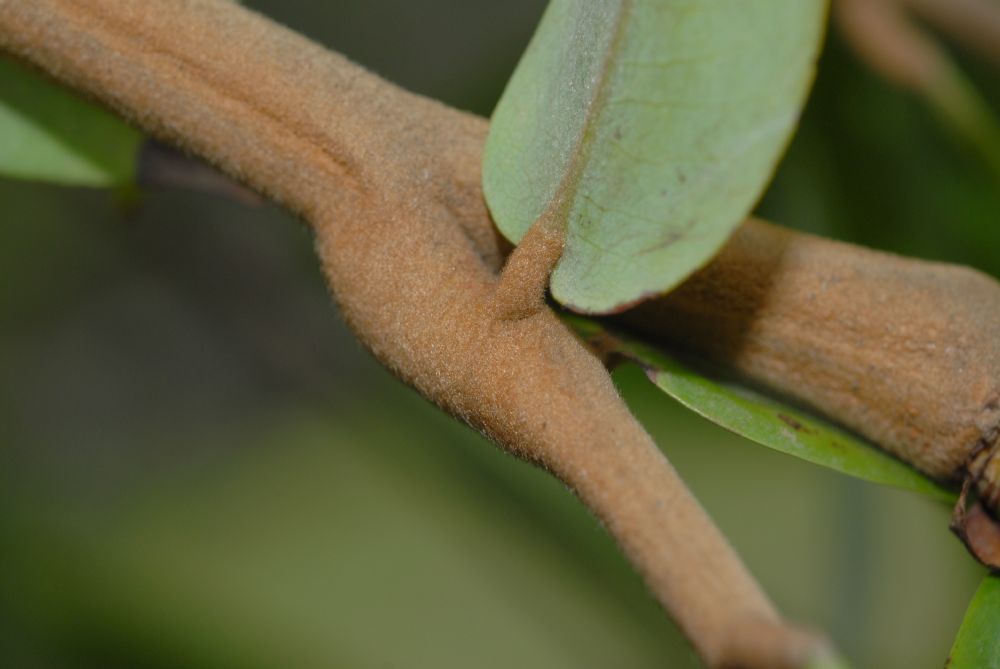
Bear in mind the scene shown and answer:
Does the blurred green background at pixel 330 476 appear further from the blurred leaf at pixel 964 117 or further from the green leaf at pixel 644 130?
the green leaf at pixel 644 130

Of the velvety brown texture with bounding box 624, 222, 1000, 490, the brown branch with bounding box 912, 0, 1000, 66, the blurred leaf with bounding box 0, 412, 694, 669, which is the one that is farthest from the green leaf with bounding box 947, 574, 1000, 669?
the blurred leaf with bounding box 0, 412, 694, 669

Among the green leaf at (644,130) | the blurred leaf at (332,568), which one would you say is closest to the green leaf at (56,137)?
the green leaf at (644,130)

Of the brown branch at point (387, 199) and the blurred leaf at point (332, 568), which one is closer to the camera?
the brown branch at point (387, 199)

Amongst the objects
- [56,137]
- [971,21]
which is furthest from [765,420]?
[971,21]

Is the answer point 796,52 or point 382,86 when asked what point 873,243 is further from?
point 796,52

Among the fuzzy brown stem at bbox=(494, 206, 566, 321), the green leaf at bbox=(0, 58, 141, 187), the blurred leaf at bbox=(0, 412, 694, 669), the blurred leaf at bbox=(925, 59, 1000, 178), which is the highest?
the fuzzy brown stem at bbox=(494, 206, 566, 321)

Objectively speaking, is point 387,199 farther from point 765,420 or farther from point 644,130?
point 765,420

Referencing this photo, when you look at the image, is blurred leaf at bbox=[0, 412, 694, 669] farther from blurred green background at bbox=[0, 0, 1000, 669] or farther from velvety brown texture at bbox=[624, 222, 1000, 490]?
velvety brown texture at bbox=[624, 222, 1000, 490]
